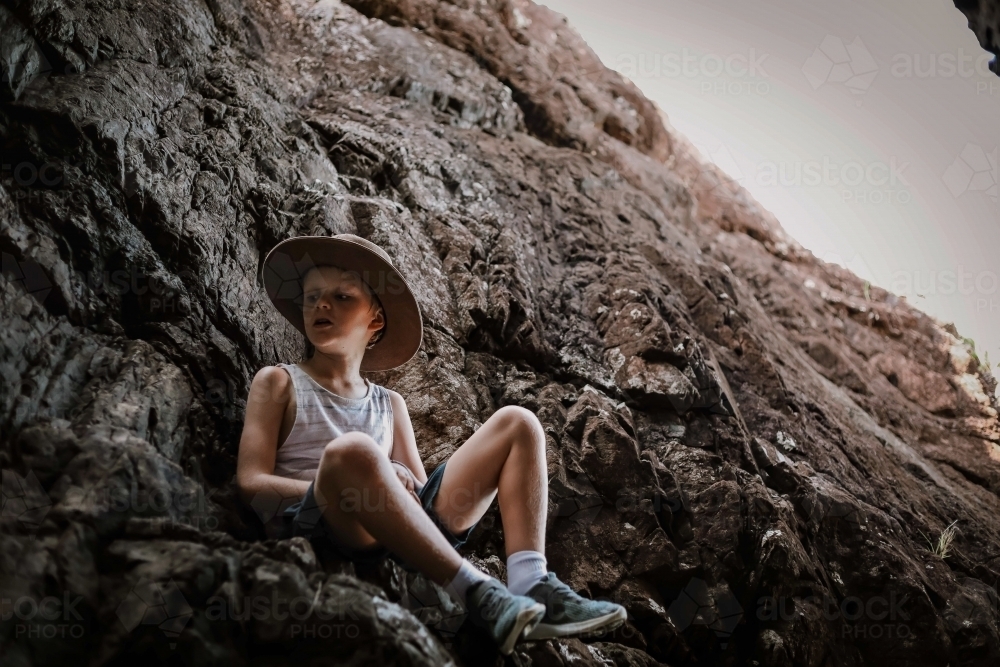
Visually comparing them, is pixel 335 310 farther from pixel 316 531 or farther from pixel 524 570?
pixel 524 570

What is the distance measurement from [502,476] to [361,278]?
4.00ft

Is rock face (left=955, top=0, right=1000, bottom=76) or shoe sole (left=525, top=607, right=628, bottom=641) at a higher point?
rock face (left=955, top=0, right=1000, bottom=76)

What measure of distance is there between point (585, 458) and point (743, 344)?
2.23 m

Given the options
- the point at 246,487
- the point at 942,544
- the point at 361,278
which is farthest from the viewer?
the point at 942,544

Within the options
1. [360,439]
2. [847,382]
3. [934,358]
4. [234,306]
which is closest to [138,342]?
[234,306]

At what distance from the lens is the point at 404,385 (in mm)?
3908

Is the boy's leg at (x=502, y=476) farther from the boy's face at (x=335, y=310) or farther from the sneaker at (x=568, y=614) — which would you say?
the boy's face at (x=335, y=310)

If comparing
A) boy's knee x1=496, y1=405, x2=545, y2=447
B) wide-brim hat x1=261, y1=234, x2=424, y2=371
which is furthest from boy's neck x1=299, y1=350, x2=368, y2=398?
boy's knee x1=496, y1=405, x2=545, y2=447

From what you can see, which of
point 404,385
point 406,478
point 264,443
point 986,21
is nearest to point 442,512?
point 406,478

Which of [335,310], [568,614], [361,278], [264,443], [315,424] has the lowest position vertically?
[264,443]

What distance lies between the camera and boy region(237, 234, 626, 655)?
92.3 inches

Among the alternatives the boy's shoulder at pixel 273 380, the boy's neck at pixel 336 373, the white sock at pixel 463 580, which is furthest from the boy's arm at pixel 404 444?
the white sock at pixel 463 580

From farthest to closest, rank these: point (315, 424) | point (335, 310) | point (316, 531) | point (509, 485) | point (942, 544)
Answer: point (942, 544)
point (335, 310)
point (315, 424)
point (509, 485)
point (316, 531)

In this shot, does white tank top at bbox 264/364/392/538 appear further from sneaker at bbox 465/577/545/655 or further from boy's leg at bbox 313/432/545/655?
sneaker at bbox 465/577/545/655
